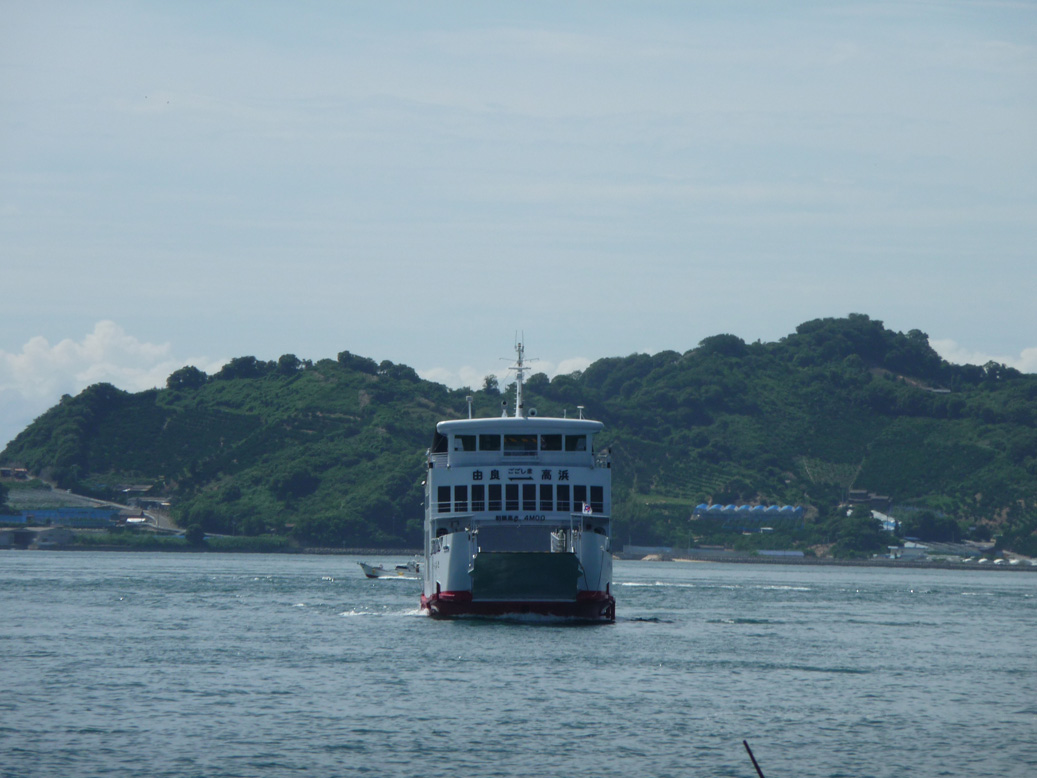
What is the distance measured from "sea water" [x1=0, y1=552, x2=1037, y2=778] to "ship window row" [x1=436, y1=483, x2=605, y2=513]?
4.80m

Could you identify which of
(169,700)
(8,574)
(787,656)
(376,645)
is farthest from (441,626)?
(8,574)

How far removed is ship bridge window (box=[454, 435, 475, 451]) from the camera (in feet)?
185

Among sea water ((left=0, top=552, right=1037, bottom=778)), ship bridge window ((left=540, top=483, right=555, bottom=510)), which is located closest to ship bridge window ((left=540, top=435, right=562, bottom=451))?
ship bridge window ((left=540, top=483, right=555, bottom=510))

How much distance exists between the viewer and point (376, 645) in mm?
49344

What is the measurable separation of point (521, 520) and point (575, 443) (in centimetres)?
477

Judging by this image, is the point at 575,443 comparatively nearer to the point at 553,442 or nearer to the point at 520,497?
the point at 553,442

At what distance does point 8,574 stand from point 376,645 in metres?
72.5

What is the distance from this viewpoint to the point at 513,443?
56188 millimetres

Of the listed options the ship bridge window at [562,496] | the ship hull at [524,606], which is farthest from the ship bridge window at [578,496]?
the ship hull at [524,606]

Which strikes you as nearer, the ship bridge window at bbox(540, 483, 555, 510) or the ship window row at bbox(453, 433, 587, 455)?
the ship bridge window at bbox(540, 483, 555, 510)

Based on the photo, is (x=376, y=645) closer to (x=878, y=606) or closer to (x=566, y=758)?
(x=566, y=758)

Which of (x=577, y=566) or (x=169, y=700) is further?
(x=577, y=566)

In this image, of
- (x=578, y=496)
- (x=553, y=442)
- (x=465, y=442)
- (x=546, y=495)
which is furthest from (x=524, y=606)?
(x=465, y=442)

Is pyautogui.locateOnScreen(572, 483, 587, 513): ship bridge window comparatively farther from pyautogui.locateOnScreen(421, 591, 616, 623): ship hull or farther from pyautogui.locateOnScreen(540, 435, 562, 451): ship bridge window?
pyautogui.locateOnScreen(421, 591, 616, 623): ship hull
